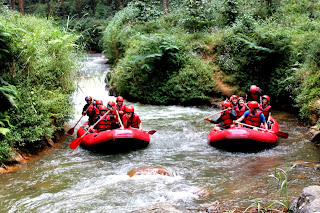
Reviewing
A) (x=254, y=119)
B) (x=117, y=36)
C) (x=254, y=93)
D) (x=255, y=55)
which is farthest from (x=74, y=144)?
(x=117, y=36)

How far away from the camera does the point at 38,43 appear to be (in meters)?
7.59

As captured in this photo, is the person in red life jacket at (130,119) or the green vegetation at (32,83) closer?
the green vegetation at (32,83)

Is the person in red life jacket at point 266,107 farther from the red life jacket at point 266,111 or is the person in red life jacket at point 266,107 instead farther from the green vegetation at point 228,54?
the green vegetation at point 228,54

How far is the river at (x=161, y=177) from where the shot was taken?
15.1 feet

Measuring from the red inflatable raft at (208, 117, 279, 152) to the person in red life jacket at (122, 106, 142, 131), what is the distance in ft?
6.67

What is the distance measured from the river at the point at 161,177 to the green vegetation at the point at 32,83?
642 millimetres

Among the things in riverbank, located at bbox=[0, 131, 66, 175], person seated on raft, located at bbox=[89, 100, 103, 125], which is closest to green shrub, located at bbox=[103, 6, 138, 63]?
person seated on raft, located at bbox=[89, 100, 103, 125]

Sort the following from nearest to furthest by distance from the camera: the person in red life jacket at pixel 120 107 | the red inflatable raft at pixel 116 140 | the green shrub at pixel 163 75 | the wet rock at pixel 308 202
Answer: the wet rock at pixel 308 202, the red inflatable raft at pixel 116 140, the person in red life jacket at pixel 120 107, the green shrub at pixel 163 75

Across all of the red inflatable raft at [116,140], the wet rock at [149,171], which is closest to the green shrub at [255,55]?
the red inflatable raft at [116,140]

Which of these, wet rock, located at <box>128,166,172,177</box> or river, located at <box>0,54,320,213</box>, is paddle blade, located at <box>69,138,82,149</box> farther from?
wet rock, located at <box>128,166,172,177</box>

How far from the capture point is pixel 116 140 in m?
6.95

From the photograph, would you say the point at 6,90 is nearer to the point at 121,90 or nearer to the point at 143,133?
the point at 143,133

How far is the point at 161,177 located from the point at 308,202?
2.94 metres

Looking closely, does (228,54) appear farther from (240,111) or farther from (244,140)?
(244,140)
